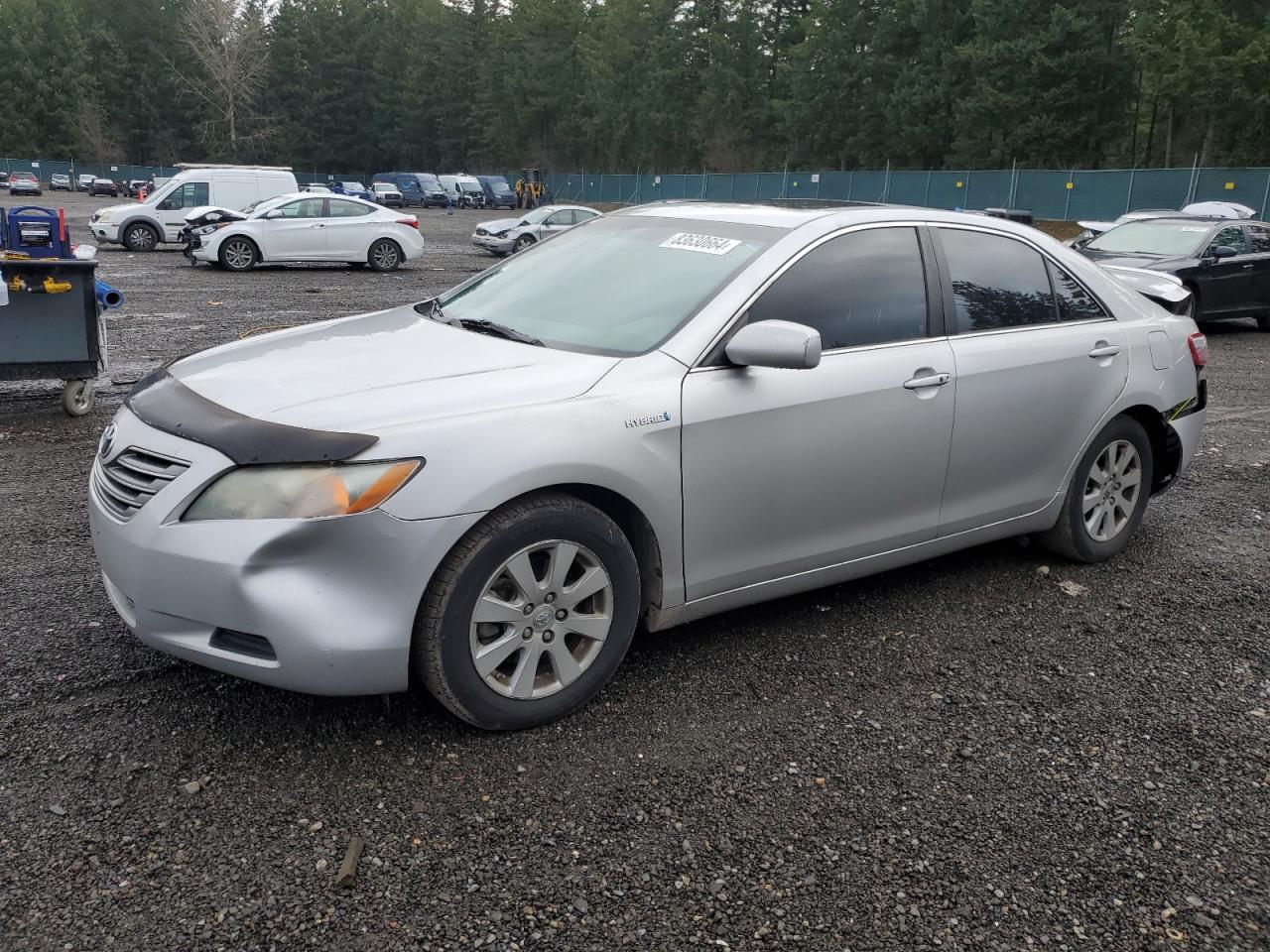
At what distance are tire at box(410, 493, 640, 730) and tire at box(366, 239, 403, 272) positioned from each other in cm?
1885

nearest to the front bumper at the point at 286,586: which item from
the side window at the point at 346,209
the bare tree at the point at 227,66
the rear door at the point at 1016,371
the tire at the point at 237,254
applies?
the rear door at the point at 1016,371

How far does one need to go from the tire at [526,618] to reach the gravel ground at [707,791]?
15cm

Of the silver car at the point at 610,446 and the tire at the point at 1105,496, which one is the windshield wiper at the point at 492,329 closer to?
the silver car at the point at 610,446

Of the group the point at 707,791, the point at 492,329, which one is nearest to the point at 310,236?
the point at 492,329

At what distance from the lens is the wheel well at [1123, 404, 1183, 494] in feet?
16.4

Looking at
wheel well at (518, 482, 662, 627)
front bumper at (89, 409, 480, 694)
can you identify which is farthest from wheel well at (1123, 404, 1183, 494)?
front bumper at (89, 409, 480, 694)

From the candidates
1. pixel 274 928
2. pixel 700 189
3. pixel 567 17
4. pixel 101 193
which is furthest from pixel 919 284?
pixel 567 17

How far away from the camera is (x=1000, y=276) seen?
4559 mm

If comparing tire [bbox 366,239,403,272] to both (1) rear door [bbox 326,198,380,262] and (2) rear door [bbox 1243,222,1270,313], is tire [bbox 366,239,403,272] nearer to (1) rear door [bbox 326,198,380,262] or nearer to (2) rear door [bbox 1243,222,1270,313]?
(1) rear door [bbox 326,198,380,262]

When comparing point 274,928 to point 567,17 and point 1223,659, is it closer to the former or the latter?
point 1223,659

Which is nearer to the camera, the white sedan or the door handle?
the door handle

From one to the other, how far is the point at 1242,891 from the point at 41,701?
3.50m

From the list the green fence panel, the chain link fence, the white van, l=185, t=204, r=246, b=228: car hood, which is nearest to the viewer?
l=185, t=204, r=246, b=228: car hood

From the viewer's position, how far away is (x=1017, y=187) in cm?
4106
